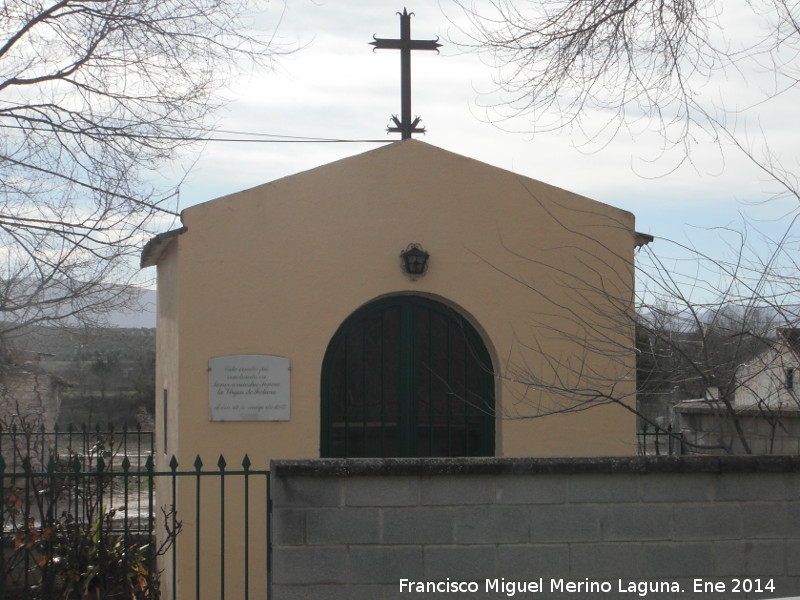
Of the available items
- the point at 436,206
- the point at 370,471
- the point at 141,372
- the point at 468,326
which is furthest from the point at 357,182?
the point at 141,372

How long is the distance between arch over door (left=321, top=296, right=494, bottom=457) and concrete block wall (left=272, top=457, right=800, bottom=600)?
9.64 ft

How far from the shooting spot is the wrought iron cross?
9.19 meters

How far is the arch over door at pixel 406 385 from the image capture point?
28.0 feet

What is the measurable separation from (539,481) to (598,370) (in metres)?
3.26

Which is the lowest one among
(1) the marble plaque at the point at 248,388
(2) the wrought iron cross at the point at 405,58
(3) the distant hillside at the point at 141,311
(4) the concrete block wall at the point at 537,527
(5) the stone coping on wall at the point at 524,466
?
(4) the concrete block wall at the point at 537,527

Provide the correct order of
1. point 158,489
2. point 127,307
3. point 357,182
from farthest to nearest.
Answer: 1. point 158,489
2. point 127,307
3. point 357,182

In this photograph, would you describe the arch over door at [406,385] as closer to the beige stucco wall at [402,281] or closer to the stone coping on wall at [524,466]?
the beige stucco wall at [402,281]

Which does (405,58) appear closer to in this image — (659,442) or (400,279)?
(400,279)

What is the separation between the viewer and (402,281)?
8438mm

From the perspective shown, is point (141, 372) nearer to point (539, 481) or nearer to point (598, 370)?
point (598, 370)

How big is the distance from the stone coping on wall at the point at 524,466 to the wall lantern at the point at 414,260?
10.2ft

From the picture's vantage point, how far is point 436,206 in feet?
28.0

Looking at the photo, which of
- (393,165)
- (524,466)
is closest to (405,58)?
(393,165)

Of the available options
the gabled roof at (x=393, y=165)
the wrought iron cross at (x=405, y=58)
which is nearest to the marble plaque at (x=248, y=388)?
the gabled roof at (x=393, y=165)
